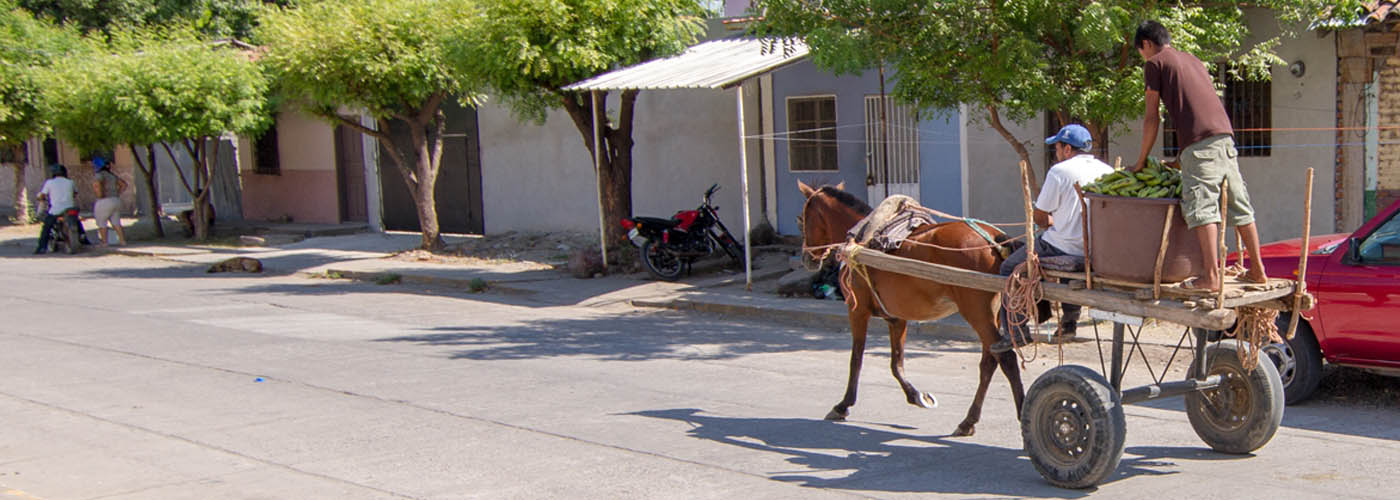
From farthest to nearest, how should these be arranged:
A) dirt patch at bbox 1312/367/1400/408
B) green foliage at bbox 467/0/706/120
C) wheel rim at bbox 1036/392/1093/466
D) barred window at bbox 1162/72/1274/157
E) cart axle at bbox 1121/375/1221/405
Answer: green foliage at bbox 467/0/706/120 < barred window at bbox 1162/72/1274/157 < dirt patch at bbox 1312/367/1400/408 < cart axle at bbox 1121/375/1221/405 < wheel rim at bbox 1036/392/1093/466

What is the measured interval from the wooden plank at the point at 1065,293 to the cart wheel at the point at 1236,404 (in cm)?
81

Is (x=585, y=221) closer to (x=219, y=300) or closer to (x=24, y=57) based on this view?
(x=219, y=300)

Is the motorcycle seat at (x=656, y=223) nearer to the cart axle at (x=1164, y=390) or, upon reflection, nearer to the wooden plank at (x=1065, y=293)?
the wooden plank at (x=1065, y=293)

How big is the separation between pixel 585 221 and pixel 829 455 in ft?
47.5

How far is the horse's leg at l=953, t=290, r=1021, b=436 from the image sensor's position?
693 cm

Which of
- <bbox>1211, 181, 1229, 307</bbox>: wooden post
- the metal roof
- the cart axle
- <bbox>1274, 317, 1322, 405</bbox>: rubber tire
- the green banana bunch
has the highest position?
the metal roof

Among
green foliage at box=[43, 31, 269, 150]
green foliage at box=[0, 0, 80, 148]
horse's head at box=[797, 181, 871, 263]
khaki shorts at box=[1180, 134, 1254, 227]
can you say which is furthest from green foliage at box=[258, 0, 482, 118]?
khaki shorts at box=[1180, 134, 1254, 227]

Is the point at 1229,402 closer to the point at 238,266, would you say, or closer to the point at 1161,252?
the point at 1161,252

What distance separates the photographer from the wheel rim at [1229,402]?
6317 mm

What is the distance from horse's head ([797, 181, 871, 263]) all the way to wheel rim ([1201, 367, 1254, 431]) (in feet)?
7.98

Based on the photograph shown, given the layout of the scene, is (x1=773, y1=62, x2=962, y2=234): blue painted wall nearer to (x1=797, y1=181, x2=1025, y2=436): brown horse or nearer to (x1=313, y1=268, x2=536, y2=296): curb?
(x1=313, y1=268, x2=536, y2=296): curb

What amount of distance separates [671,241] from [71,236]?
14259mm

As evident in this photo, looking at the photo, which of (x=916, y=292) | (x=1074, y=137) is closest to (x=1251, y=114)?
(x=1074, y=137)

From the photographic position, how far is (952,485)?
240 inches
